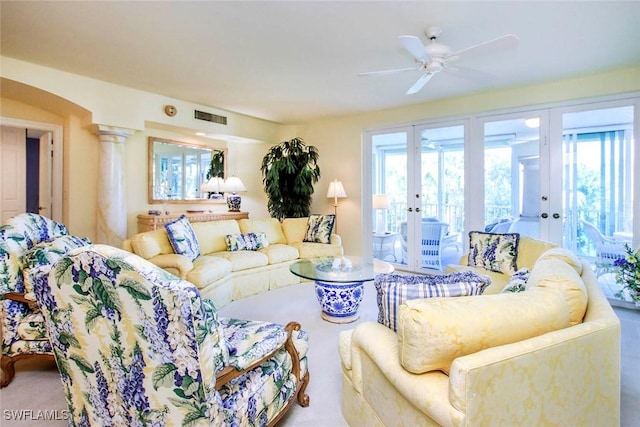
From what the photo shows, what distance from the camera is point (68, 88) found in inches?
143

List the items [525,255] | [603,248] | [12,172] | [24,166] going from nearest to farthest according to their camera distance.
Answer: [525,255], [603,248], [12,172], [24,166]

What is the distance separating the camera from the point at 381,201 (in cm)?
534

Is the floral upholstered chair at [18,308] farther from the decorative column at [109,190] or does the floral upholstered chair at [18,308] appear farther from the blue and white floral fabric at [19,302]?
the decorative column at [109,190]

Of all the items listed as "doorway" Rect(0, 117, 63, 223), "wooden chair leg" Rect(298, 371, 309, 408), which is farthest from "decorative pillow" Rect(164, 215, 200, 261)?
"wooden chair leg" Rect(298, 371, 309, 408)

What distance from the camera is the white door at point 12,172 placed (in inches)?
178

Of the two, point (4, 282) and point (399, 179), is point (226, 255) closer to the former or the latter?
point (4, 282)

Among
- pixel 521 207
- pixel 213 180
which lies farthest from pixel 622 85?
pixel 213 180

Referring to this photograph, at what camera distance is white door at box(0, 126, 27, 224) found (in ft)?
14.8

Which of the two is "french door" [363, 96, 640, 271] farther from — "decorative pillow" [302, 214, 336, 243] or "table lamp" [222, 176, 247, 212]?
"table lamp" [222, 176, 247, 212]

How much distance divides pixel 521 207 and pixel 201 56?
4107mm

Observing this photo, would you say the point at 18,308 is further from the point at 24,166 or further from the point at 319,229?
the point at 24,166

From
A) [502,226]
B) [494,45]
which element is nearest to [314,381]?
[494,45]

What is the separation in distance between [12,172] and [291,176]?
157 inches

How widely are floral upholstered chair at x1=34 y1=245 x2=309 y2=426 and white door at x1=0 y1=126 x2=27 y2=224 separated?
477 centimetres
